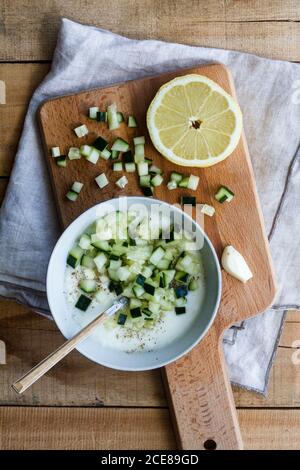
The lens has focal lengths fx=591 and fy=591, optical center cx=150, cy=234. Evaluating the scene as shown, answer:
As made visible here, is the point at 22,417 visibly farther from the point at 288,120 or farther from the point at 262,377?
the point at 288,120

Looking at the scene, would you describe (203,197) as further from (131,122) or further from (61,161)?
(61,161)

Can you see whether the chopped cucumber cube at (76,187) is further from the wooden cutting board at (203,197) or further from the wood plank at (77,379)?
the wood plank at (77,379)

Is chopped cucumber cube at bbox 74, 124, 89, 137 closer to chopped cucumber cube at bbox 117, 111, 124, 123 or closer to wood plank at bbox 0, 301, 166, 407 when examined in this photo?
chopped cucumber cube at bbox 117, 111, 124, 123

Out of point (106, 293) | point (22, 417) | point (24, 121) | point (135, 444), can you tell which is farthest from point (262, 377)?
point (24, 121)

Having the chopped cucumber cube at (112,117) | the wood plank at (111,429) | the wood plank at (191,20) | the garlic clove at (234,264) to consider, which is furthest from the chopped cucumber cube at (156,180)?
the wood plank at (111,429)

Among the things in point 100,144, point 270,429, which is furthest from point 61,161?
point 270,429

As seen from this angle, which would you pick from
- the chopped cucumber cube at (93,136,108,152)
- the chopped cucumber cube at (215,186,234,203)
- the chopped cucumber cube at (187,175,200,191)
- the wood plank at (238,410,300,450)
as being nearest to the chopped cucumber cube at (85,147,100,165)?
the chopped cucumber cube at (93,136,108,152)
